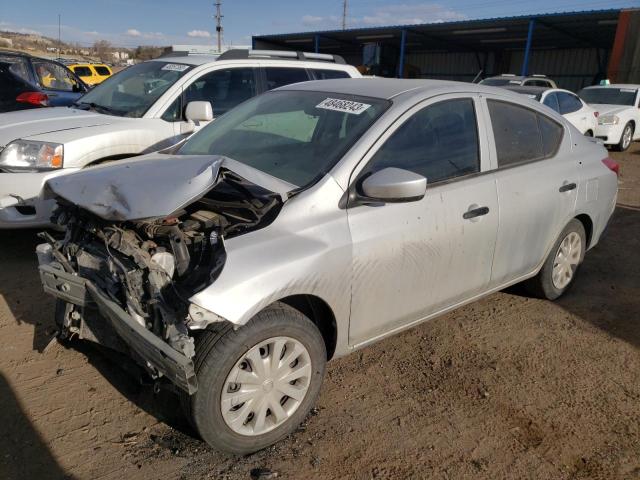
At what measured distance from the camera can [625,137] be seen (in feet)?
42.9

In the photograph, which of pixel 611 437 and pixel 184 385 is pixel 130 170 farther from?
pixel 611 437

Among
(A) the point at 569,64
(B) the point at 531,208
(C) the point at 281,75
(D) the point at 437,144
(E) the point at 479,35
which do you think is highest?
(E) the point at 479,35

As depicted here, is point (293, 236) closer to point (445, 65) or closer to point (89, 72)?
point (89, 72)

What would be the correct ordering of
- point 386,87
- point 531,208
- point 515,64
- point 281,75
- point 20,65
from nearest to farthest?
1. point 386,87
2. point 531,208
3. point 281,75
4. point 20,65
5. point 515,64

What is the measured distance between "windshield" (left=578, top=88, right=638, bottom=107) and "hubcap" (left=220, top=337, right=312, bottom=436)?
47.2 feet

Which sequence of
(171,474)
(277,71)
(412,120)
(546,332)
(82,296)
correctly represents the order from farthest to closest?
(277,71) < (546,332) < (412,120) < (82,296) < (171,474)

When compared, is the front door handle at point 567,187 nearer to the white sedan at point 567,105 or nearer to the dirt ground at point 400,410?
the dirt ground at point 400,410

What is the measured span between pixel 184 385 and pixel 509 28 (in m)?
26.1

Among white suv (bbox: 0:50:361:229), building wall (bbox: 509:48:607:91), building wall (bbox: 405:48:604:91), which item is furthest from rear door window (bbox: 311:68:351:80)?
building wall (bbox: 509:48:607:91)

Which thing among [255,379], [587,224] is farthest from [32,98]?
[587,224]

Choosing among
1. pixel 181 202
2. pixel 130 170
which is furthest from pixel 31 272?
pixel 181 202

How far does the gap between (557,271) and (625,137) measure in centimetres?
1101

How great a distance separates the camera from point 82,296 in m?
2.56

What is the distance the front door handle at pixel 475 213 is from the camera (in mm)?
3152
